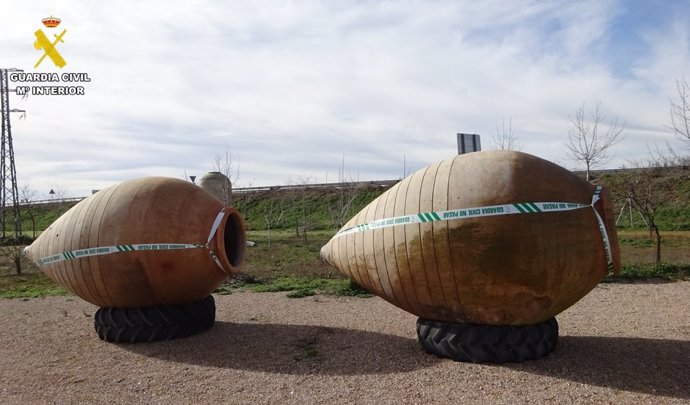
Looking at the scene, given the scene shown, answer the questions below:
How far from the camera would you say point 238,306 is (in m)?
11.1

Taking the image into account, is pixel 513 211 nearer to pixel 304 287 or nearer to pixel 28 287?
pixel 304 287

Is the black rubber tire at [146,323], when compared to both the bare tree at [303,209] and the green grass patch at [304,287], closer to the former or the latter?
the green grass patch at [304,287]

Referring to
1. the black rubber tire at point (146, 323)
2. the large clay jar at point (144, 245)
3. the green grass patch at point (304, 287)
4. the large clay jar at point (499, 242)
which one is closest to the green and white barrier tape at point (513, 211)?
the large clay jar at point (499, 242)

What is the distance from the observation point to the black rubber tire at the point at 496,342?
5.90 meters

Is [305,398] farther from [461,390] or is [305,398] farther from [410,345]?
[410,345]

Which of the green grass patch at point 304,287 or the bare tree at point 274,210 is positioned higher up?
the bare tree at point 274,210

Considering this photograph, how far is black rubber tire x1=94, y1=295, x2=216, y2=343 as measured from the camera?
778 centimetres

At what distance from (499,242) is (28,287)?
15.1 m

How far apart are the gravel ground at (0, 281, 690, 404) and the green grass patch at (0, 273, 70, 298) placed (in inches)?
178

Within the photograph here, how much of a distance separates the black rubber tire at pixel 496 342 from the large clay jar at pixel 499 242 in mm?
113

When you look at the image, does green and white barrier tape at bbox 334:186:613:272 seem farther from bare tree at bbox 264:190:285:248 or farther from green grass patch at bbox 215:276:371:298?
bare tree at bbox 264:190:285:248

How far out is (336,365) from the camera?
654 centimetres

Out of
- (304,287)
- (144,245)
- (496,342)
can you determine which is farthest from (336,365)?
(304,287)

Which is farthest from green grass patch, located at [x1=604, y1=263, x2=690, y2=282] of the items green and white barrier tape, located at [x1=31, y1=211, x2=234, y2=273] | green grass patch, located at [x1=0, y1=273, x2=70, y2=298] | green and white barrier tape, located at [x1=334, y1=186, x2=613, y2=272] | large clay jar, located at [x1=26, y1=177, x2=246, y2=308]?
green grass patch, located at [x1=0, y1=273, x2=70, y2=298]
